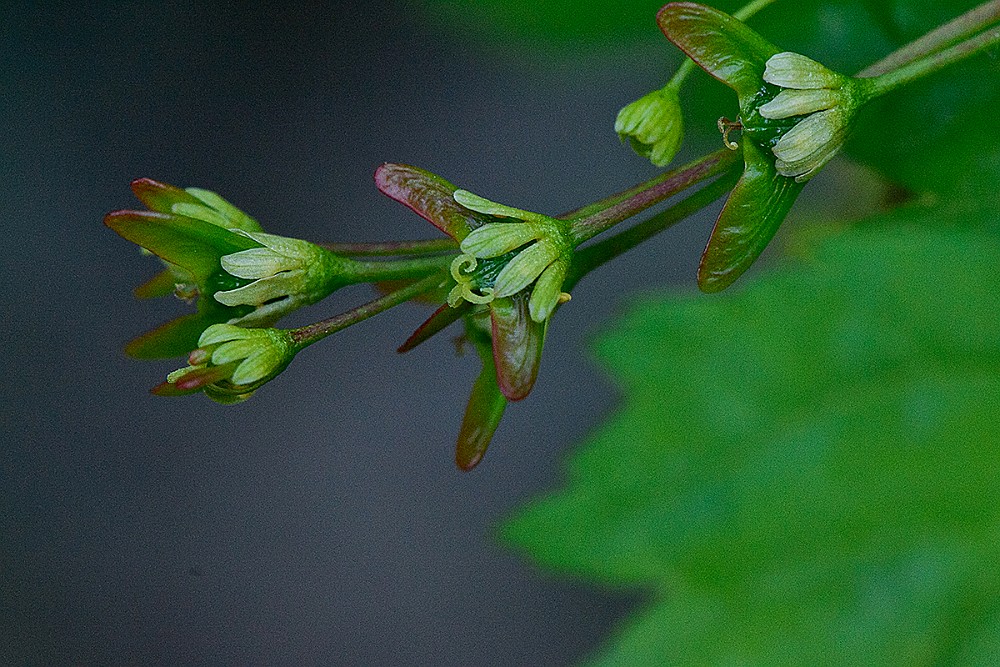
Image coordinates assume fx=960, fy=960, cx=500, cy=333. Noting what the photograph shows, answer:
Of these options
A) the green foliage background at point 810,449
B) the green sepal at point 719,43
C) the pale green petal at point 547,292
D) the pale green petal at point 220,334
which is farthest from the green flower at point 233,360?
the green foliage background at point 810,449

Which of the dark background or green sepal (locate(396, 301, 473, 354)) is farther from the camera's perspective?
the dark background

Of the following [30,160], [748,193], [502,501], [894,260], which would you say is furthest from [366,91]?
[748,193]

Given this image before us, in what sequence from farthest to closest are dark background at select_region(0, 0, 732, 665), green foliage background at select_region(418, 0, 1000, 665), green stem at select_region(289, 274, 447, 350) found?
1. dark background at select_region(0, 0, 732, 665)
2. green foliage background at select_region(418, 0, 1000, 665)
3. green stem at select_region(289, 274, 447, 350)

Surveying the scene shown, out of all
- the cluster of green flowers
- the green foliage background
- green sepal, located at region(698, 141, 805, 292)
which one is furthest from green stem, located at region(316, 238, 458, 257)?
the green foliage background

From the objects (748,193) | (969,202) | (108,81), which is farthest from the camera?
(108,81)

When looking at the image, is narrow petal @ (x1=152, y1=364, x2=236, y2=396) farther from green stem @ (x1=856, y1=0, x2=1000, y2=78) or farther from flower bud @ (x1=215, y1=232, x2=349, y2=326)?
green stem @ (x1=856, y1=0, x2=1000, y2=78)

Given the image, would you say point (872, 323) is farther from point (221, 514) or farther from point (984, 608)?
point (221, 514)

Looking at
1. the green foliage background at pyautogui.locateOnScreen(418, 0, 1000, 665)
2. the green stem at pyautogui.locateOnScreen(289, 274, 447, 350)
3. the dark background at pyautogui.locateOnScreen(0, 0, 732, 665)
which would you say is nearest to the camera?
the green stem at pyautogui.locateOnScreen(289, 274, 447, 350)
